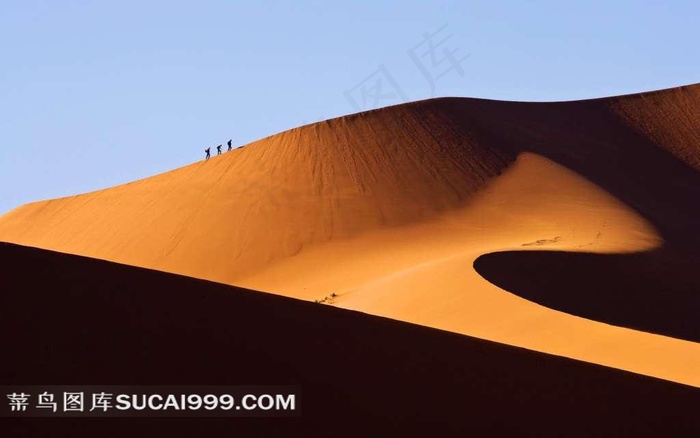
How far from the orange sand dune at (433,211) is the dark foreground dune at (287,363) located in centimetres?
1069

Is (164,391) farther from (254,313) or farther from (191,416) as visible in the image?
(254,313)

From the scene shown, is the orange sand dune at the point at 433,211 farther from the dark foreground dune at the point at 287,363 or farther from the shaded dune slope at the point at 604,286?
the dark foreground dune at the point at 287,363

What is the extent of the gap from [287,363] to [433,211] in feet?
101

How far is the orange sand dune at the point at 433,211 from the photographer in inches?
1051

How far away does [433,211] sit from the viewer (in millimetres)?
40250

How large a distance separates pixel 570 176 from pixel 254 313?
3472 cm

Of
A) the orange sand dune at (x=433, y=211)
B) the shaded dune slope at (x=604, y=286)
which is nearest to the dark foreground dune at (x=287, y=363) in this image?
the orange sand dune at (x=433, y=211)

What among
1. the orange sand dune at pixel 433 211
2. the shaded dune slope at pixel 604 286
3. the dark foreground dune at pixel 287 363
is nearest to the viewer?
the dark foreground dune at pixel 287 363

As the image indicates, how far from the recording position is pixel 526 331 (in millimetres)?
20312

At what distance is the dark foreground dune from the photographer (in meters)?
8.49

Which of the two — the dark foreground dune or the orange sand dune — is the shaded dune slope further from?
the dark foreground dune

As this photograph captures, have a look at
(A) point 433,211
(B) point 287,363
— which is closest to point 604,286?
(A) point 433,211

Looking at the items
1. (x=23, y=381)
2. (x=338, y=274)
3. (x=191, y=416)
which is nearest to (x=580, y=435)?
(x=191, y=416)

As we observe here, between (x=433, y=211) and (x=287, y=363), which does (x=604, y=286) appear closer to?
(x=433, y=211)
